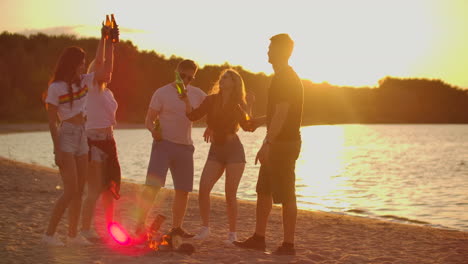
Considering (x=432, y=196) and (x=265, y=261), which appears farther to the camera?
(x=432, y=196)

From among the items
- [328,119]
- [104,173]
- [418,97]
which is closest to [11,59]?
[104,173]

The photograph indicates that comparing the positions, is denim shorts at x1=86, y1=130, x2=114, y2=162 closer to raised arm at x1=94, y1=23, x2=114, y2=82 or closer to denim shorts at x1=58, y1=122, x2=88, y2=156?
denim shorts at x1=58, y1=122, x2=88, y2=156

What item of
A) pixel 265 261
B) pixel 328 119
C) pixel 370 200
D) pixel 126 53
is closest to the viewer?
pixel 265 261

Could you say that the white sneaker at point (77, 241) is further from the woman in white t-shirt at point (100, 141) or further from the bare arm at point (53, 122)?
the bare arm at point (53, 122)

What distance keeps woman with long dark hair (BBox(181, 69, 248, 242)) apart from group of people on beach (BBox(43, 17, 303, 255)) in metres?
0.01

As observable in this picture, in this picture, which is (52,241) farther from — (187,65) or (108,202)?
(187,65)

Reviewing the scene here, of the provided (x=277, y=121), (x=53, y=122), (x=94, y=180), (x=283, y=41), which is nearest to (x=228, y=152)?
(x=277, y=121)

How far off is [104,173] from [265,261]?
5.80 feet

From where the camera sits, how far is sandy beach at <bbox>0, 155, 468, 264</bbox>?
213 inches

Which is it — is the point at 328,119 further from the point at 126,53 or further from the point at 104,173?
the point at 104,173

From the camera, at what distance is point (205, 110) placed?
5.95 metres

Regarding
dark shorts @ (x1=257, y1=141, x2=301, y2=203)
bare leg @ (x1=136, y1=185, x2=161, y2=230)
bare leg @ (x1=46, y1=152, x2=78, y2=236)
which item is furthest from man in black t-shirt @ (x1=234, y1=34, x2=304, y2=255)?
bare leg @ (x1=46, y1=152, x2=78, y2=236)

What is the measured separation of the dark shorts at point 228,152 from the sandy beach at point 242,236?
0.90 meters

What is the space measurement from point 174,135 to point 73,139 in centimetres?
98
